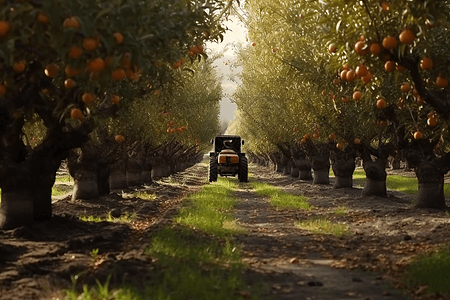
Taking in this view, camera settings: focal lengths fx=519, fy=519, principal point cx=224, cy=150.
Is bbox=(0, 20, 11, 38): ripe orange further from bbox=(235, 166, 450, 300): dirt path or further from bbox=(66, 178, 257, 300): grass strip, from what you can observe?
bbox=(235, 166, 450, 300): dirt path

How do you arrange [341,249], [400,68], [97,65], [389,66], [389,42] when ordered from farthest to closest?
[341,249], [400,68], [389,66], [389,42], [97,65]

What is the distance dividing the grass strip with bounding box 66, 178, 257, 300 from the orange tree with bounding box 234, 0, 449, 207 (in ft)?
13.5

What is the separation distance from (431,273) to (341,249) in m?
3.37

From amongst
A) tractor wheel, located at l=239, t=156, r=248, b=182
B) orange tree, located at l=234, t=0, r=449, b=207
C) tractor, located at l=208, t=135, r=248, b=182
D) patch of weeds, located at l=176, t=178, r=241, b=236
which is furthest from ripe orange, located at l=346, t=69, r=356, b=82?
tractor wheel, located at l=239, t=156, r=248, b=182

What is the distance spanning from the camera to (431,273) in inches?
320

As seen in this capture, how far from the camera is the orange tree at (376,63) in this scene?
854 centimetres

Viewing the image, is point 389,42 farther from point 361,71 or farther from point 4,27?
point 4,27

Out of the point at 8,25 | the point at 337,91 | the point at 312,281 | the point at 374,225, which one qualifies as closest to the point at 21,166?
the point at 8,25

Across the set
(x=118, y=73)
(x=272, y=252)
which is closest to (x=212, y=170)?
(x=272, y=252)

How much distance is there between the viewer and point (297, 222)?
15.7 meters

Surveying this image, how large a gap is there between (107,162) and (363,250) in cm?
1317

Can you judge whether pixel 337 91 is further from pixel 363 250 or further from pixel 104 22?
pixel 104 22

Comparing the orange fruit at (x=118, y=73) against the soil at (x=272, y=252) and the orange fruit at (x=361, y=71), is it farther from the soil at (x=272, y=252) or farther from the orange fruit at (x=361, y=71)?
the orange fruit at (x=361, y=71)

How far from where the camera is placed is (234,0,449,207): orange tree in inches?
336
